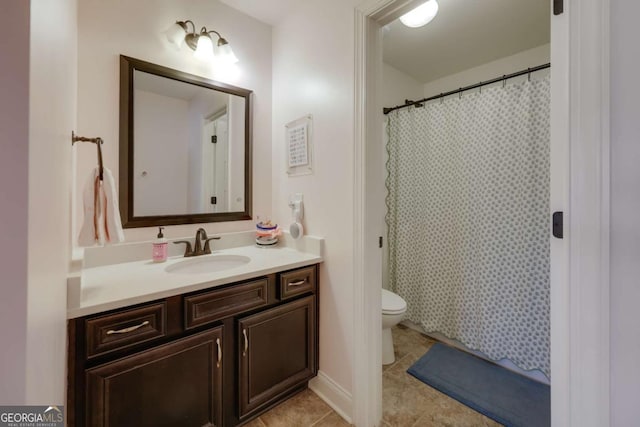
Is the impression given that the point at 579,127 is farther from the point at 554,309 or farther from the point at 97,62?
the point at 97,62

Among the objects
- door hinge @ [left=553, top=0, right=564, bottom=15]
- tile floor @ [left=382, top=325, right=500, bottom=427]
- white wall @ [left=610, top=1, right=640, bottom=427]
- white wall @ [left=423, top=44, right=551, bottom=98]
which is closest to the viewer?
white wall @ [left=610, top=1, right=640, bottom=427]

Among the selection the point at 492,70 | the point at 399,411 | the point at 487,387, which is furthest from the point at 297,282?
the point at 492,70

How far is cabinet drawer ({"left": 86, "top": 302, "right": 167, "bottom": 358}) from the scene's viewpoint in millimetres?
847

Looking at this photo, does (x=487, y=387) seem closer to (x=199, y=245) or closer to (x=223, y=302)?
(x=223, y=302)

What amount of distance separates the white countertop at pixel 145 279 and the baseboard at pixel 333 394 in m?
0.68

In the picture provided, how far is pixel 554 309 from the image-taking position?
0.73 metres

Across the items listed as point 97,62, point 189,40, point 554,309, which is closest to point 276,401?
point 554,309

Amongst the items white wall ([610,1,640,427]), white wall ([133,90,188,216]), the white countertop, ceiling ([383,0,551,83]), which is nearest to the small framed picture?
the white countertop

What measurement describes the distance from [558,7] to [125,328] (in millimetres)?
1721

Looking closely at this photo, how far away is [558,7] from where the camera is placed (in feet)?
2.35

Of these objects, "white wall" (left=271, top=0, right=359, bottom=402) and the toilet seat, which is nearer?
"white wall" (left=271, top=0, right=359, bottom=402)

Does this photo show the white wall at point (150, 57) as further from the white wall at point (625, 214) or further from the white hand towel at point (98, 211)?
the white wall at point (625, 214)

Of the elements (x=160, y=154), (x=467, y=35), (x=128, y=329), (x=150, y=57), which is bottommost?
(x=128, y=329)

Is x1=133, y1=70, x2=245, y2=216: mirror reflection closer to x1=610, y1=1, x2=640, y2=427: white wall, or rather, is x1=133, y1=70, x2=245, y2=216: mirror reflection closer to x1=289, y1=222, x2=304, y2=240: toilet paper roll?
x1=289, y1=222, x2=304, y2=240: toilet paper roll
